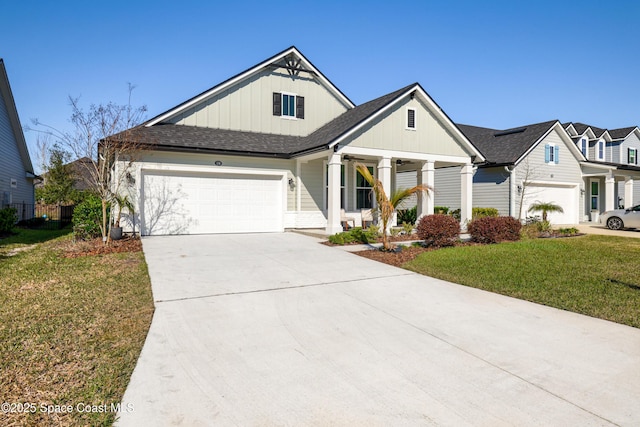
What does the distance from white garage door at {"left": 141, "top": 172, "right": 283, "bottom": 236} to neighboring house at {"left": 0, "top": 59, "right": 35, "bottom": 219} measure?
9.66m

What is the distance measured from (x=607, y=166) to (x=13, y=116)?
33747 millimetres

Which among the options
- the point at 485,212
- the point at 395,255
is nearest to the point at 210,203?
the point at 395,255

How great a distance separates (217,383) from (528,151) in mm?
20706

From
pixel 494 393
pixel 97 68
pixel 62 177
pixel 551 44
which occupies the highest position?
pixel 551 44

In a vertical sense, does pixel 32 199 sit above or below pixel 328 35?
below

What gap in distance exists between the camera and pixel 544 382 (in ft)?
10.2

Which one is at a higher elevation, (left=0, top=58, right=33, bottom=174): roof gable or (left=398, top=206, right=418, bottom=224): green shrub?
(left=0, top=58, right=33, bottom=174): roof gable

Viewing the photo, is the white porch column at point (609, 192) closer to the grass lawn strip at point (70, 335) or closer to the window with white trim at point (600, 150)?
the window with white trim at point (600, 150)

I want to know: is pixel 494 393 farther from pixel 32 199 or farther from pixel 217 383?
pixel 32 199

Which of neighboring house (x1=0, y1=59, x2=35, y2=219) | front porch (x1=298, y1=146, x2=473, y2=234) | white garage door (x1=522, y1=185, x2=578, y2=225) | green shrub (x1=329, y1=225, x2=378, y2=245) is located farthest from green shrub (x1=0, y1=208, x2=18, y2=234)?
white garage door (x1=522, y1=185, x2=578, y2=225)

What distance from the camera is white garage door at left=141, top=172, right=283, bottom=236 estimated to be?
12.8 m

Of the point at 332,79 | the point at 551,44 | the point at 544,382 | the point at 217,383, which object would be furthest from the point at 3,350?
the point at 551,44

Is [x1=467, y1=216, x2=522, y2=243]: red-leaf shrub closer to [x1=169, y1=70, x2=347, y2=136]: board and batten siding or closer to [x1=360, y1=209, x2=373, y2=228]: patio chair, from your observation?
[x1=360, y1=209, x2=373, y2=228]: patio chair

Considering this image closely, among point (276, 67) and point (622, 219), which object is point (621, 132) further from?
point (276, 67)
